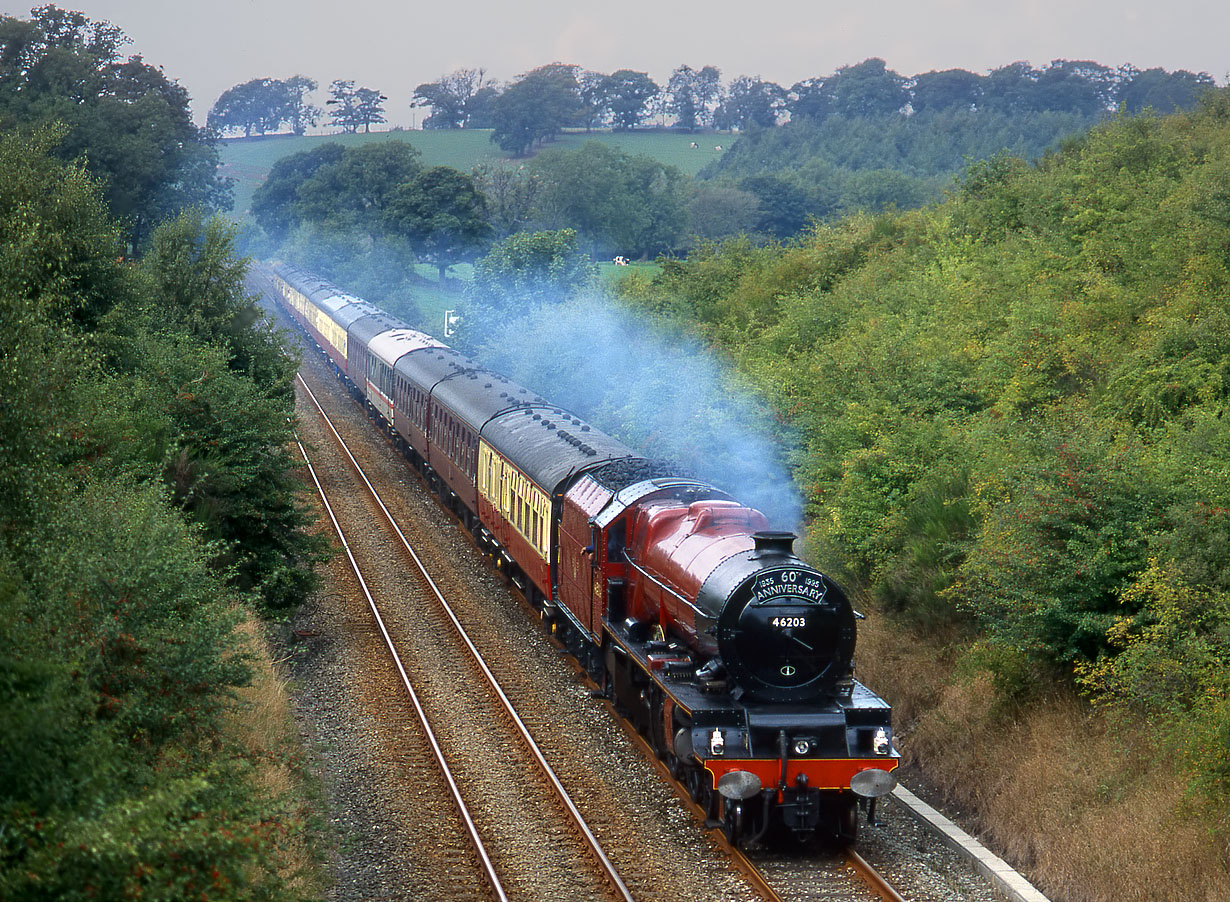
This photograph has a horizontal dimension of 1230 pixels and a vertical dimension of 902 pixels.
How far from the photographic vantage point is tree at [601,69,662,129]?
5876 inches

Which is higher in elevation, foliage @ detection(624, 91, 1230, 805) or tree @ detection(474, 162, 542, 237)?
tree @ detection(474, 162, 542, 237)

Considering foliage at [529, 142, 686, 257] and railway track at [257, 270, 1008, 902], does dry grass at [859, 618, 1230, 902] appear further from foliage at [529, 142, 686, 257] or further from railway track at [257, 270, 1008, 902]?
foliage at [529, 142, 686, 257]

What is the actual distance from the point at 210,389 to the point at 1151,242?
61.8 ft

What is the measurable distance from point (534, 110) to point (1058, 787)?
129 meters

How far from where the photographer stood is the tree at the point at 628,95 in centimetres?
14925

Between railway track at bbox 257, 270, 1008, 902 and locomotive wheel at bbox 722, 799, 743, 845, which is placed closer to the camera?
railway track at bbox 257, 270, 1008, 902

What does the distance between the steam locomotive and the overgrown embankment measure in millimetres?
2393

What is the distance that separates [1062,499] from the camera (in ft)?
47.1

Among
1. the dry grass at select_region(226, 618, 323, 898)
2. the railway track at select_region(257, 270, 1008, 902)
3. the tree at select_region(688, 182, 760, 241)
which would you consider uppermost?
the tree at select_region(688, 182, 760, 241)

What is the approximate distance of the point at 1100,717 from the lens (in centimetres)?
1343

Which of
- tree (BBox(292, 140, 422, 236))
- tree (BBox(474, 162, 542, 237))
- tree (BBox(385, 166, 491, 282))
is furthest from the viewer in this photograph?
tree (BBox(292, 140, 422, 236))

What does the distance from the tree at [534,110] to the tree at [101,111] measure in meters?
75.5

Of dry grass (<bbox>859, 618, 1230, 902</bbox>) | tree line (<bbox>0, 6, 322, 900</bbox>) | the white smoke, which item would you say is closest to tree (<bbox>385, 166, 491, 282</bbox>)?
the white smoke

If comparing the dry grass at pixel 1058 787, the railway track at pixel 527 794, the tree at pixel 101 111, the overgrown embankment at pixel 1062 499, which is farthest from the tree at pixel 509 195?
the dry grass at pixel 1058 787
